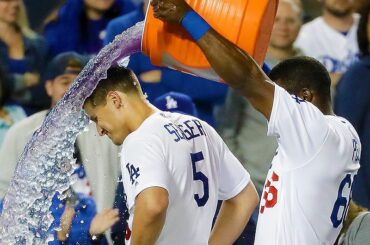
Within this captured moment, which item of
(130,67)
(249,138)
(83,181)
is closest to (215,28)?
(83,181)

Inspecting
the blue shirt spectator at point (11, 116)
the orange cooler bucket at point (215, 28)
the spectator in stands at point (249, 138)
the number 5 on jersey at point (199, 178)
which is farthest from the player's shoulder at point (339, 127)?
the blue shirt spectator at point (11, 116)

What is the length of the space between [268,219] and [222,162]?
0.61m

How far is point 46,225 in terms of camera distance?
562cm

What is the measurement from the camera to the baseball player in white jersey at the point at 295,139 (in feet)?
Result: 13.7

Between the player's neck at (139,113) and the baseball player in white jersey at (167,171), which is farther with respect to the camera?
the player's neck at (139,113)

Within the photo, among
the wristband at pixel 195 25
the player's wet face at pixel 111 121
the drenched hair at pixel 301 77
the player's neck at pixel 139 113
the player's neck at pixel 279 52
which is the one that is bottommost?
the player's neck at pixel 279 52

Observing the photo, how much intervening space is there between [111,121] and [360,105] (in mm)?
2454

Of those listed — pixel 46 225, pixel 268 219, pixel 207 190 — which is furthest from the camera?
pixel 46 225

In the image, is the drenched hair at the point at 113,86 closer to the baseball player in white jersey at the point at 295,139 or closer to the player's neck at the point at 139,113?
the player's neck at the point at 139,113

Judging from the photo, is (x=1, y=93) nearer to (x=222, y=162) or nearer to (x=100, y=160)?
(x=100, y=160)

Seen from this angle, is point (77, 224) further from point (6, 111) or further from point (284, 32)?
point (284, 32)

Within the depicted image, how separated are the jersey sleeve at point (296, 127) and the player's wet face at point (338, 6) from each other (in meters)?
3.51

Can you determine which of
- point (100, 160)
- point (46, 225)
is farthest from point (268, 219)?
point (100, 160)

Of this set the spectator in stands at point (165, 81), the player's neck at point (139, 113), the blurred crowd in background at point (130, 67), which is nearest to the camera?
the player's neck at point (139, 113)
